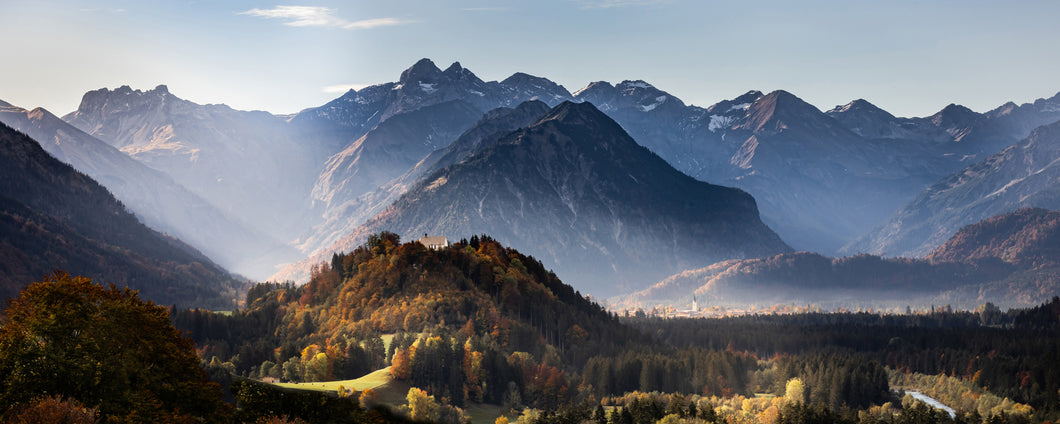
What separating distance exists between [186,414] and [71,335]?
13034 mm

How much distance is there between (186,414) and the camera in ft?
314

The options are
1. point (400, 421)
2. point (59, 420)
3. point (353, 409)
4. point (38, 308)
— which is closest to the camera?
point (59, 420)

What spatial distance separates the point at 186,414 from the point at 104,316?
12.5 meters

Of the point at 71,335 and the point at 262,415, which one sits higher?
the point at 71,335

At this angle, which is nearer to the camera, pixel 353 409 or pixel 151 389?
pixel 151 389

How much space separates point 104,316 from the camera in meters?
96.3

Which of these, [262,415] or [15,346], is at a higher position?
[15,346]

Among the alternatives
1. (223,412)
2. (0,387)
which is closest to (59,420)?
(0,387)

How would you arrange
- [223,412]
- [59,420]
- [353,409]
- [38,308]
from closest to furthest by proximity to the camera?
[59,420], [38,308], [223,412], [353,409]

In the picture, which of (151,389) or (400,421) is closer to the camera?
(151,389)

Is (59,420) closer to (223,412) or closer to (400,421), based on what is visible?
(223,412)

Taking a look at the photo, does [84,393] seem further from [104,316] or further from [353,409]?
[353,409]

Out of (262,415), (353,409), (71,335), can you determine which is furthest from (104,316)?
(353,409)

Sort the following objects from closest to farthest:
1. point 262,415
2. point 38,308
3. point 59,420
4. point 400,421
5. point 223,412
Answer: point 59,420
point 38,308
point 223,412
point 262,415
point 400,421
